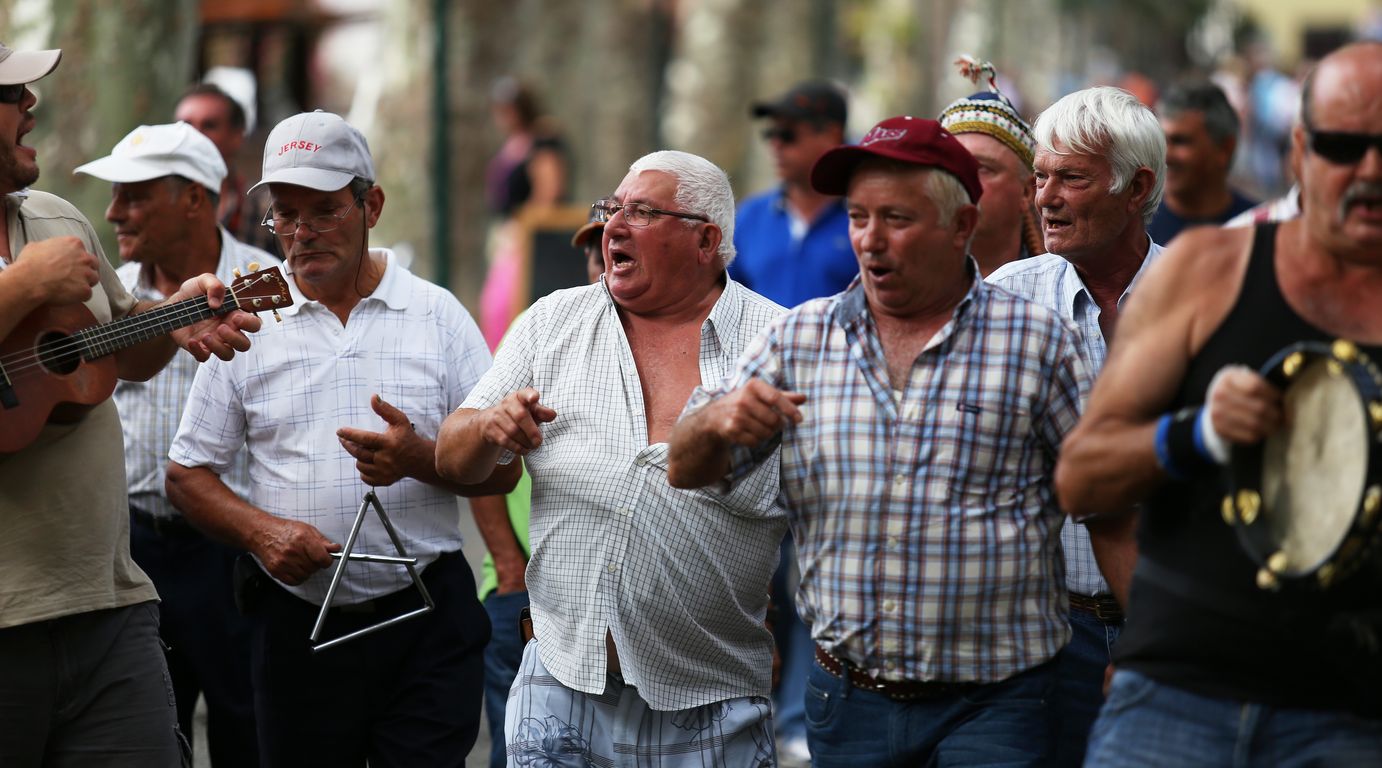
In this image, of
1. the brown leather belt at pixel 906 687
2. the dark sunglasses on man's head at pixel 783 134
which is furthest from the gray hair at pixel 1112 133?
the dark sunglasses on man's head at pixel 783 134

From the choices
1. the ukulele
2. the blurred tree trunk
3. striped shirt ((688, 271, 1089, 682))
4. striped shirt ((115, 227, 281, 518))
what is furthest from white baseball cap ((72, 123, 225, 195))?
the blurred tree trunk

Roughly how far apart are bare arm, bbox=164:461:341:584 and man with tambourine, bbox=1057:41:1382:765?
2291 mm

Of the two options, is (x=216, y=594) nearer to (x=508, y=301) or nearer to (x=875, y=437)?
(x=875, y=437)

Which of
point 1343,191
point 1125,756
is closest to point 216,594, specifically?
point 1125,756

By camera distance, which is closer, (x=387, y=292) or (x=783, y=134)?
(x=387, y=292)

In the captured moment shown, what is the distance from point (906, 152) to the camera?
419 cm

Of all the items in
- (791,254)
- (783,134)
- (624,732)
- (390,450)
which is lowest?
(624,732)

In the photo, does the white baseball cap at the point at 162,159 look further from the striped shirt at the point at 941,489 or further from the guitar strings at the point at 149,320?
the striped shirt at the point at 941,489

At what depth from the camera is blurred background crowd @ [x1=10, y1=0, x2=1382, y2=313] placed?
964 cm

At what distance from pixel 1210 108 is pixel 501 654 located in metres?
4.14

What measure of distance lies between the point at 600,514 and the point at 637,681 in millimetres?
433

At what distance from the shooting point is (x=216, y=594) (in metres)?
6.10

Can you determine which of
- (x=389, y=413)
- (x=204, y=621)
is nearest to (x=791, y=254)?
(x=204, y=621)

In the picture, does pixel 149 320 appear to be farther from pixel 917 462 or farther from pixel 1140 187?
pixel 1140 187
